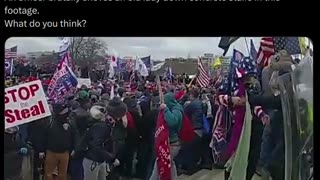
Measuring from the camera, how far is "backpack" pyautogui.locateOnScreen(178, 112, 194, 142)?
3273 mm

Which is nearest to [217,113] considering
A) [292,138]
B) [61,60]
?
[292,138]

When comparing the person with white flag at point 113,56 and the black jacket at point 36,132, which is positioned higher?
the person with white flag at point 113,56

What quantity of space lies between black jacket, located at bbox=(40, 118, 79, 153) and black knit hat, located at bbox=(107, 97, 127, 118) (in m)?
0.19

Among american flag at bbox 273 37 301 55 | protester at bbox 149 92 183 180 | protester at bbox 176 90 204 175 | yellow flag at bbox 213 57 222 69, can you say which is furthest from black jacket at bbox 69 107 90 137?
american flag at bbox 273 37 301 55

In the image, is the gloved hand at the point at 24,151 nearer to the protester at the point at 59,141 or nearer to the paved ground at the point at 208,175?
the protester at the point at 59,141

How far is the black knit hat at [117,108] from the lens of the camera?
10.8 feet

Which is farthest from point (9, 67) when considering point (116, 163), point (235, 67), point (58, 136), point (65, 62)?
point (235, 67)

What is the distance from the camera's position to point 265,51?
326 centimetres

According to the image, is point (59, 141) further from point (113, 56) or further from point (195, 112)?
point (195, 112)

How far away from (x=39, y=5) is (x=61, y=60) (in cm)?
26

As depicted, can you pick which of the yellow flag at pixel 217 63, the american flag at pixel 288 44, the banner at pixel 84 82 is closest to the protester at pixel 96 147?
the banner at pixel 84 82

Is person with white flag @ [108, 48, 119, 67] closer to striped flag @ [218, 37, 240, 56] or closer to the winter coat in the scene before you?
the winter coat

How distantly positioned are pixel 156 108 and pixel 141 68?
193mm

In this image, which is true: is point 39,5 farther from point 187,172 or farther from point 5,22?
point 187,172
